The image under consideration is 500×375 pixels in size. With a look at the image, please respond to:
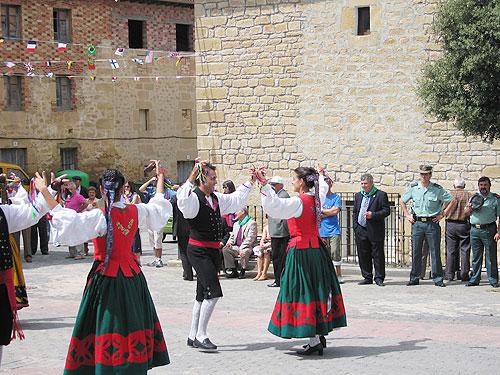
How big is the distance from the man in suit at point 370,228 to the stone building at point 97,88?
18.0 meters

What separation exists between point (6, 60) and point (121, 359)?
25.0m

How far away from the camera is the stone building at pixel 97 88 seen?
3134cm

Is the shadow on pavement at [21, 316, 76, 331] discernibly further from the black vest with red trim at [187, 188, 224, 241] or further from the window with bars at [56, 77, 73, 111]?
the window with bars at [56, 77, 73, 111]

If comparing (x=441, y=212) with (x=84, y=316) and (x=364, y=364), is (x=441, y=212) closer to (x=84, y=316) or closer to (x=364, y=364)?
(x=364, y=364)

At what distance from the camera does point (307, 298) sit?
9148 mm

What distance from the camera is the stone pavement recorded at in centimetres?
873

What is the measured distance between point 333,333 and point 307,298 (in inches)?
57.4

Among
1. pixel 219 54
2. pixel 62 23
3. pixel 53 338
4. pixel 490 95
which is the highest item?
pixel 62 23

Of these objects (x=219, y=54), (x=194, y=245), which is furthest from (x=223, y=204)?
(x=219, y=54)

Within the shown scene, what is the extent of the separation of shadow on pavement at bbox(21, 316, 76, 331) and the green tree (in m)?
6.74

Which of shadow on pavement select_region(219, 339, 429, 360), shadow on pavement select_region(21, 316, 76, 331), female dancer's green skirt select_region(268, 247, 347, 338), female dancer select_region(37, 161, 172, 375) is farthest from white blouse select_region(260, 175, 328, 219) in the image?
shadow on pavement select_region(21, 316, 76, 331)

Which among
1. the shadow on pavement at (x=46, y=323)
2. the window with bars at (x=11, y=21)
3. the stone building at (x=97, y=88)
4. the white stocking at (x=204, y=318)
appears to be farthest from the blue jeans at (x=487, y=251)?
the window with bars at (x=11, y=21)

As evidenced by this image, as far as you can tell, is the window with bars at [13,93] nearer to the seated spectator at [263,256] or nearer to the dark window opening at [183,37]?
the dark window opening at [183,37]

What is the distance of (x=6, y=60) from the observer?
30.6m
